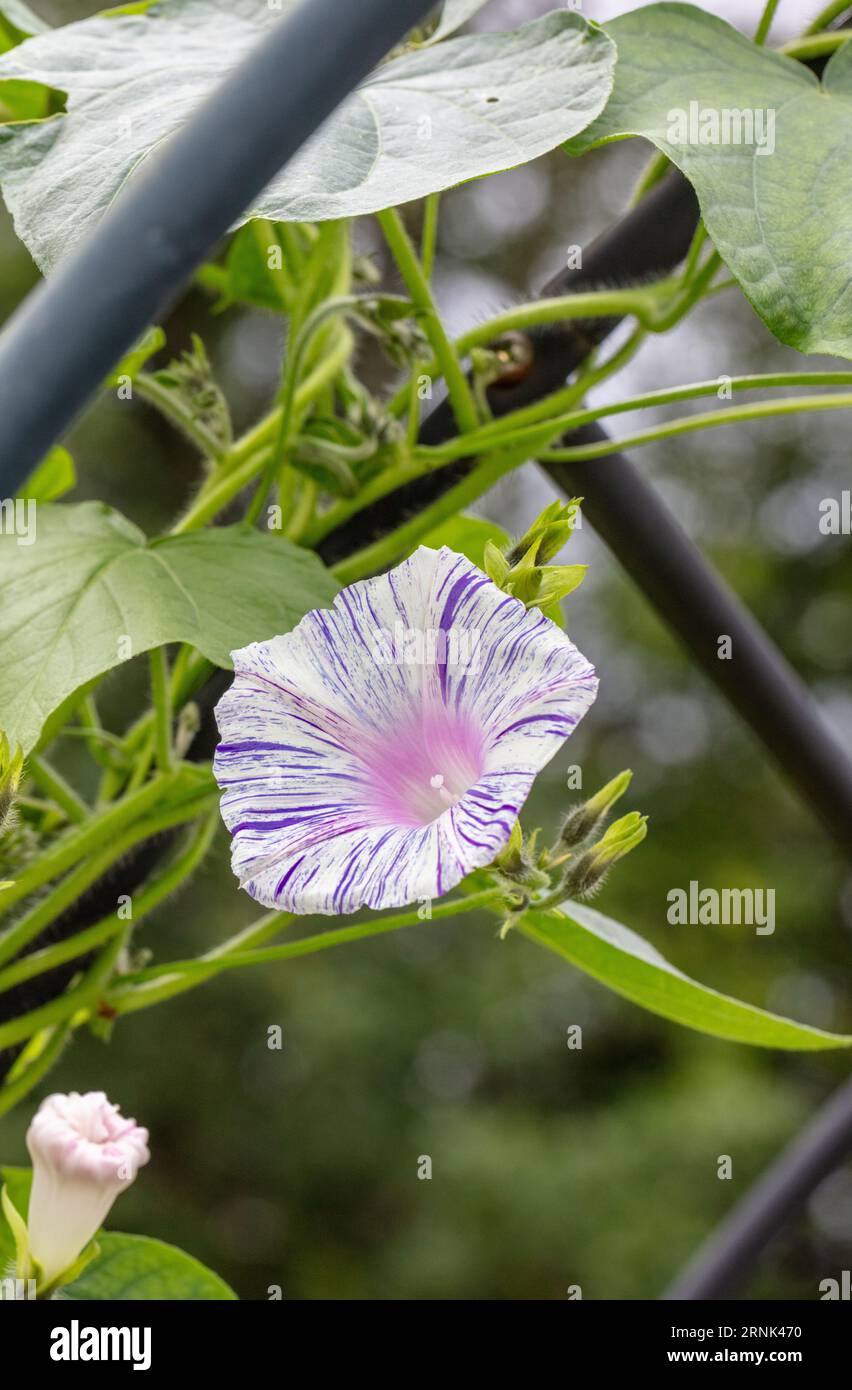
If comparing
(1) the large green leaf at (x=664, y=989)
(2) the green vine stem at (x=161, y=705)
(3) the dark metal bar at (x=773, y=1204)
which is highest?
(2) the green vine stem at (x=161, y=705)

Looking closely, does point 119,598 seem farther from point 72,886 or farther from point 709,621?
point 709,621

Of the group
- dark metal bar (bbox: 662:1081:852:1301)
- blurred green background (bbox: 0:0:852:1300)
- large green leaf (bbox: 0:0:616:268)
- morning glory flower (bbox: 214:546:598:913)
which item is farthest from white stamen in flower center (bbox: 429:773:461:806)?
blurred green background (bbox: 0:0:852:1300)

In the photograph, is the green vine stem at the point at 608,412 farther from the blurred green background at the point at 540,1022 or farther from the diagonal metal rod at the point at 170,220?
the blurred green background at the point at 540,1022

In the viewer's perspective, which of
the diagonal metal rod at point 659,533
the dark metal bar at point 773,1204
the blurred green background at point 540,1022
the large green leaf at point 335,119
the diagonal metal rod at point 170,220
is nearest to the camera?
the diagonal metal rod at point 170,220

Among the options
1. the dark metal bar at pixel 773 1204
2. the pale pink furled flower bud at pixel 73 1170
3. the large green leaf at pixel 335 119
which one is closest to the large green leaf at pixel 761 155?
the large green leaf at pixel 335 119

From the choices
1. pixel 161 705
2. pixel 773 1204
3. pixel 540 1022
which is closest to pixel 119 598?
pixel 161 705
